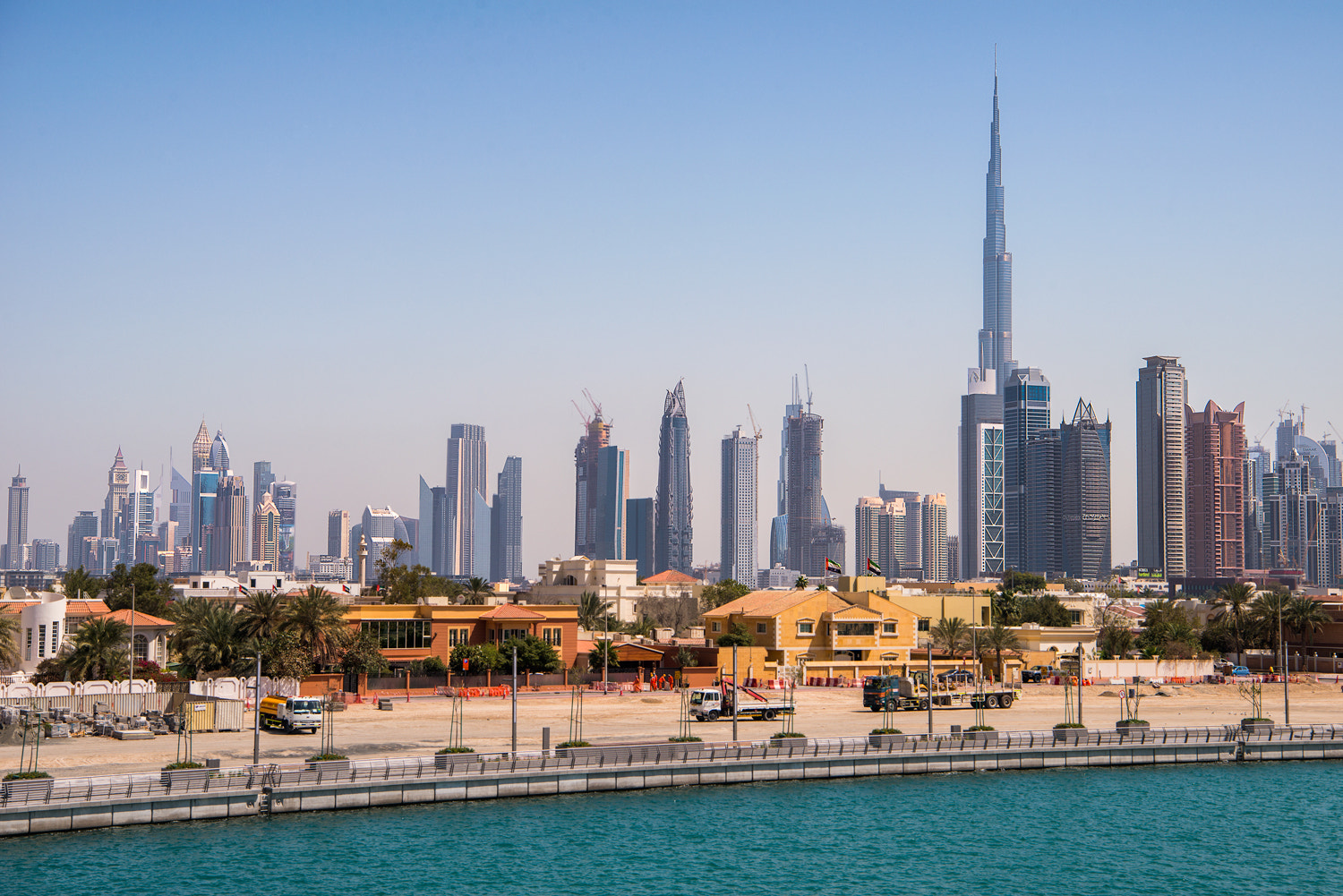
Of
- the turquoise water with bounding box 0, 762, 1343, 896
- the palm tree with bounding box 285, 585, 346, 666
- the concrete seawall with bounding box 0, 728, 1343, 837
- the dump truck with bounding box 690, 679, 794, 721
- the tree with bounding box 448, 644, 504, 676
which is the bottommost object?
the turquoise water with bounding box 0, 762, 1343, 896

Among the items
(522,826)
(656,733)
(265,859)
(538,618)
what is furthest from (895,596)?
(265,859)

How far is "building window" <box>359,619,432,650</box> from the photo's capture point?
9781 cm

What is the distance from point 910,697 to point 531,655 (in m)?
26.6

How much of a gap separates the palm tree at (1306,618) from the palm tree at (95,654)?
102077 millimetres

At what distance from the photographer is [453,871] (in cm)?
4862

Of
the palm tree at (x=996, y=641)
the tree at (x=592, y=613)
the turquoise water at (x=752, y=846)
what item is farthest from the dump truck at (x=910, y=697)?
the tree at (x=592, y=613)

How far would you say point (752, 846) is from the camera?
53469 millimetres

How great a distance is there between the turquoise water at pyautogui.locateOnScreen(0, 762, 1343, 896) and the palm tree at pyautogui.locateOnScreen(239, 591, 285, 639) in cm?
3141

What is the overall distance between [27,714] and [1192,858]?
5561cm

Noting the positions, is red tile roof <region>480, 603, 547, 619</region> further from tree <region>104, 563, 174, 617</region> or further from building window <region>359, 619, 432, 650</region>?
tree <region>104, 563, 174, 617</region>

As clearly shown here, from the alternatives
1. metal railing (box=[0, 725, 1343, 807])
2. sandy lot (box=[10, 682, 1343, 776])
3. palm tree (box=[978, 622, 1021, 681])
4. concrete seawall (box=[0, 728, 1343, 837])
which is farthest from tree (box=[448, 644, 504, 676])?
palm tree (box=[978, 622, 1021, 681])

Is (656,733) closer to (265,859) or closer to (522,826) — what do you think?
(522,826)

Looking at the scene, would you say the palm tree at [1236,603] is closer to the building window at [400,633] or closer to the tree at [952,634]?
the tree at [952,634]

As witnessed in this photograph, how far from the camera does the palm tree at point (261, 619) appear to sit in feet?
283
